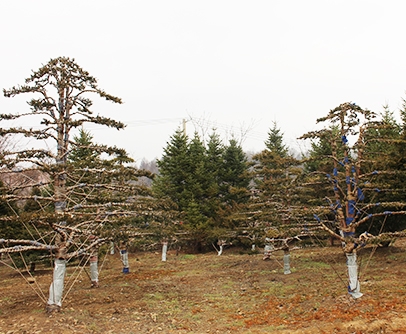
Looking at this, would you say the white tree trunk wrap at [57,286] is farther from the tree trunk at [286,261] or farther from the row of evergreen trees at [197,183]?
the tree trunk at [286,261]

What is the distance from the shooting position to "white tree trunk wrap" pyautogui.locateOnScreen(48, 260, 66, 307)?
28.9 ft

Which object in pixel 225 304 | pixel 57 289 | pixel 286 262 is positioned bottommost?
pixel 225 304

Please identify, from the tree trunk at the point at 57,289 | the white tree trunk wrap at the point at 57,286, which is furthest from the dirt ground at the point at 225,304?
the white tree trunk wrap at the point at 57,286

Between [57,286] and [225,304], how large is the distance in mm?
4888

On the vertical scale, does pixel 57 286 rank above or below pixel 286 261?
above

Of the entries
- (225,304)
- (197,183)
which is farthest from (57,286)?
(197,183)

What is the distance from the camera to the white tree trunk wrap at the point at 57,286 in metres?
8.81

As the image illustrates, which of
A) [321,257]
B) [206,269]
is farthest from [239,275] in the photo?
[321,257]

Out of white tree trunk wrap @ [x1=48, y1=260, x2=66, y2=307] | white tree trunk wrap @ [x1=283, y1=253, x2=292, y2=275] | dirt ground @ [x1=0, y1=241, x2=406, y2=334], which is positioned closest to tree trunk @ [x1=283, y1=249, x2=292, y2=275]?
white tree trunk wrap @ [x1=283, y1=253, x2=292, y2=275]

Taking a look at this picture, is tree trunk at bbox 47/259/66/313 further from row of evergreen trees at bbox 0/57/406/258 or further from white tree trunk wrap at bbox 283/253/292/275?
white tree trunk wrap at bbox 283/253/292/275

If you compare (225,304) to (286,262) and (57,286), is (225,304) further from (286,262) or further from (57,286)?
(286,262)

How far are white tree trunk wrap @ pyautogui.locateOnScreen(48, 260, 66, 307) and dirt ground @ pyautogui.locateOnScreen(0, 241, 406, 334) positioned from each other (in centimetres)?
36

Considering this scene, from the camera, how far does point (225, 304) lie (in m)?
10.3

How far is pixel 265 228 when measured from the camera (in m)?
14.0
